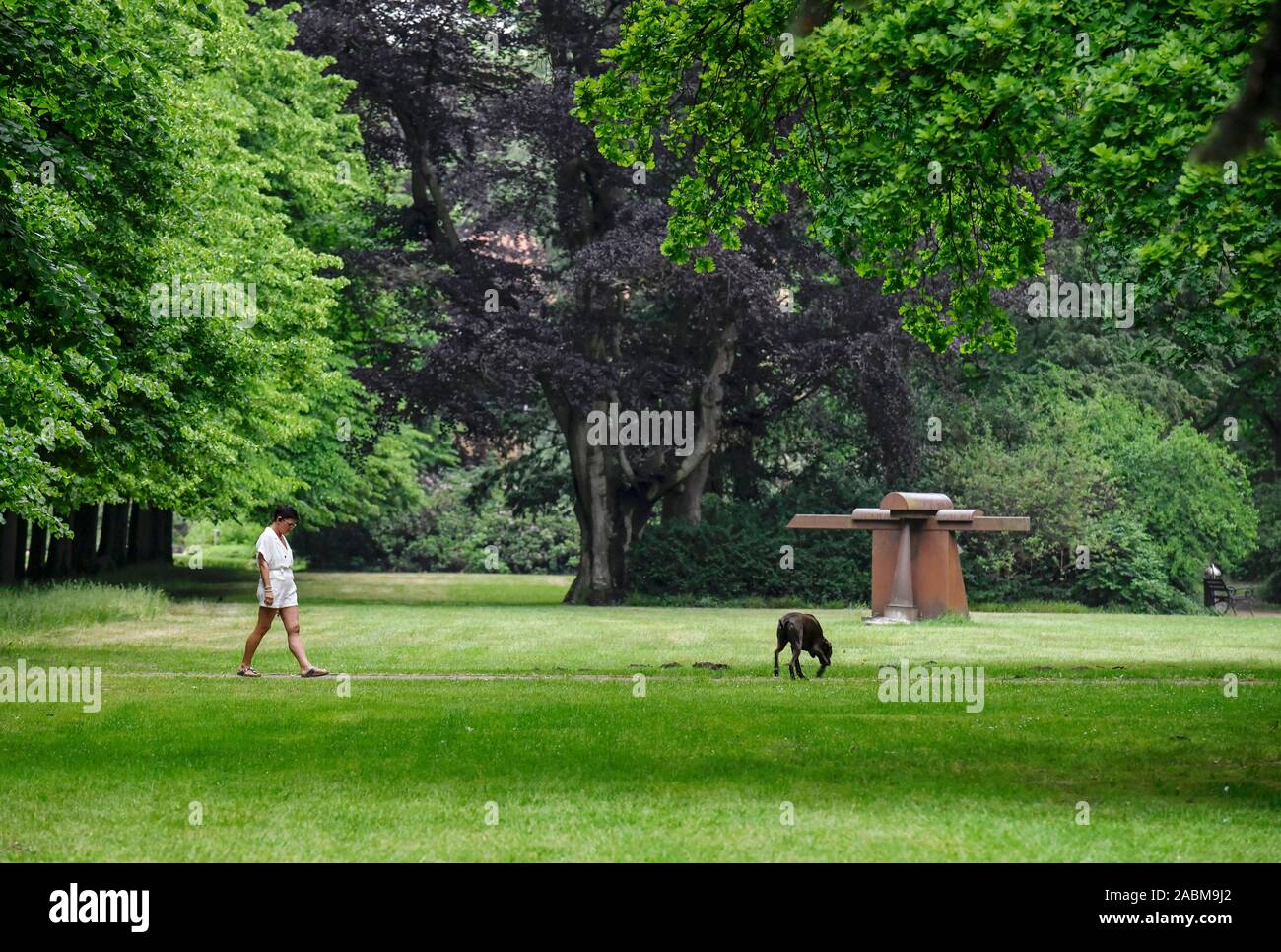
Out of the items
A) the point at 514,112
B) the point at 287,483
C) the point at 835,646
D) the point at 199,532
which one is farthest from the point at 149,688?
the point at 199,532

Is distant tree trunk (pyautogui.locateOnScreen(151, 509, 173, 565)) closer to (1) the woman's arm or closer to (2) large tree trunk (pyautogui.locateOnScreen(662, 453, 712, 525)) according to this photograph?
(2) large tree trunk (pyautogui.locateOnScreen(662, 453, 712, 525))

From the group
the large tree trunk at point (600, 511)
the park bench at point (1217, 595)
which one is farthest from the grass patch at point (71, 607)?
the park bench at point (1217, 595)

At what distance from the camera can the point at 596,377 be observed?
4200cm

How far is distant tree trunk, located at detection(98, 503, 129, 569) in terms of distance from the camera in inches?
1976

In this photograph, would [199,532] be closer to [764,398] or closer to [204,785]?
[764,398]

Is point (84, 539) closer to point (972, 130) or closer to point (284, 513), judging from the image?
point (284, 513)

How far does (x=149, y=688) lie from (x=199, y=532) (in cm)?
6651

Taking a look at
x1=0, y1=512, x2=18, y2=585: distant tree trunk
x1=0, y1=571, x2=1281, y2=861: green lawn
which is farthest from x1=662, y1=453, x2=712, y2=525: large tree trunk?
x1=0, y1=571, x2=1281, y2=861: green lawn

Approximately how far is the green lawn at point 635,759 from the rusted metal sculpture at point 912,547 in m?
6.92

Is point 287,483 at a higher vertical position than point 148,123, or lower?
lower
